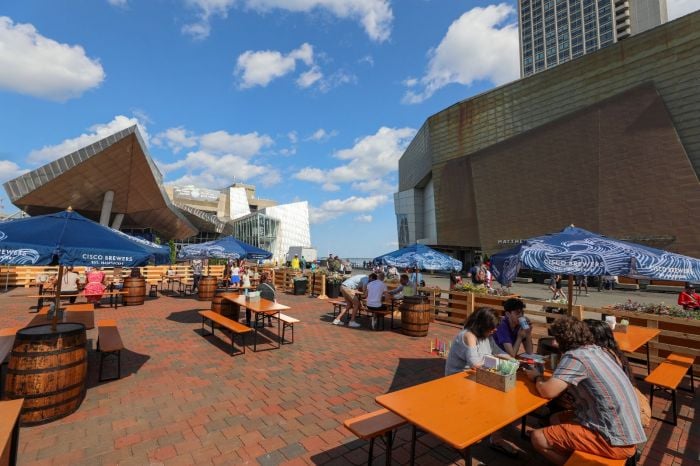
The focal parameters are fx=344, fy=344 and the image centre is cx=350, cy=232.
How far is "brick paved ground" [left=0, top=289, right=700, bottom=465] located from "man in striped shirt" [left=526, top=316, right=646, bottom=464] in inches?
34.1

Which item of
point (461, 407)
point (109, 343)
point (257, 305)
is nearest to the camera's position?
point (461, 407)

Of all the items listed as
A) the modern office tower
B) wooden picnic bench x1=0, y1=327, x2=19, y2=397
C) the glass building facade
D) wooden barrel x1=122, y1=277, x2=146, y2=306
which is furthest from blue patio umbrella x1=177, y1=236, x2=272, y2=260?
the modern office tower

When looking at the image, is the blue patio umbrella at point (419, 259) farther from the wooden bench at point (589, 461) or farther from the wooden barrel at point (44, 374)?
the wooden barrel at point (44, 374)

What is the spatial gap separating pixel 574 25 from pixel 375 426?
392 ft

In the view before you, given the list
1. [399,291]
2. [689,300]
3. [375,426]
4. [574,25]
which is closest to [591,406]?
[375,426]

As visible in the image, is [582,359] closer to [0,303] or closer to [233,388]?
[233,388]

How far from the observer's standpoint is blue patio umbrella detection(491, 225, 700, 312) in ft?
12.5

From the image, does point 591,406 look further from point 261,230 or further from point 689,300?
point 261,230

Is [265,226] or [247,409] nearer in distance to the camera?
[247,409]

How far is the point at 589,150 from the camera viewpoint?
27328 mm

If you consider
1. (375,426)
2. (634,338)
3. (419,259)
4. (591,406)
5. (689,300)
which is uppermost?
(419,259)

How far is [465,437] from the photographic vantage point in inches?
80.7

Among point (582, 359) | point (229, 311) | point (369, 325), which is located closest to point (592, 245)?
point (582, 359)

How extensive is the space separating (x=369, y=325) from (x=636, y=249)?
6.25 m
